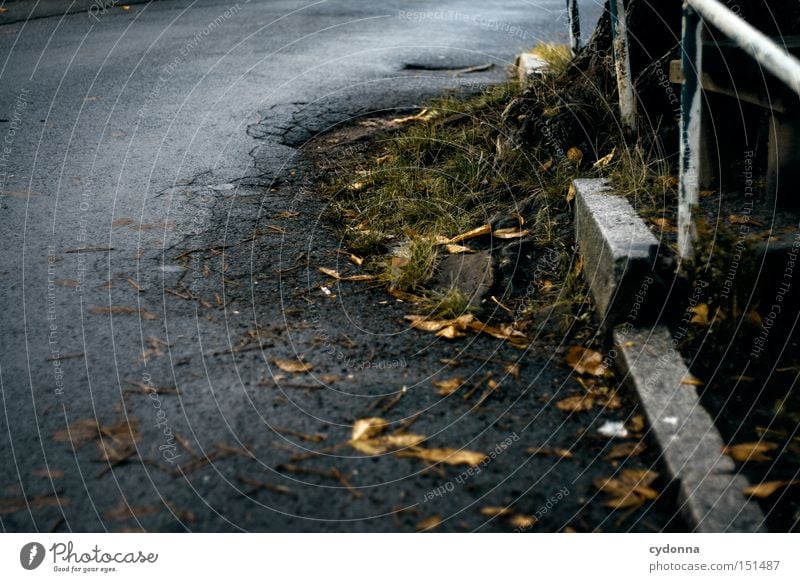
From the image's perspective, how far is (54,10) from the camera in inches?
288

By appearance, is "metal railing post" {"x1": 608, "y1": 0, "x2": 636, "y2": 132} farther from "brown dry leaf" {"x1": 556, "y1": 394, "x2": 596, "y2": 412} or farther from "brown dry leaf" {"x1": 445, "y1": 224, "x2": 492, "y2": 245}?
"brown dry leaf" {"x1": 556, "y1": 394, "x2": 596, "y2": 412}

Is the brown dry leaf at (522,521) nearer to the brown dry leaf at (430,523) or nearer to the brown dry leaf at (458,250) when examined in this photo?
the brown dry leaf at (430,523)

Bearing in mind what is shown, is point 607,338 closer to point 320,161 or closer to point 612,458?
point 612,458

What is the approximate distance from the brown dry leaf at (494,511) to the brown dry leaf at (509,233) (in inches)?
56.3

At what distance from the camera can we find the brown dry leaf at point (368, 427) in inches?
78.4

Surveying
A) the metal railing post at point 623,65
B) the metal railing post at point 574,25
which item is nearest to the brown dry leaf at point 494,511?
the metal railing post at point 623,65

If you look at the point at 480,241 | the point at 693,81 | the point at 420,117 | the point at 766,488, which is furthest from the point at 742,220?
the point at 420,117

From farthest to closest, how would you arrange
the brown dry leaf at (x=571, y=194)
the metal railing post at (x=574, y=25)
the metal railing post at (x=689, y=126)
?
the metal railing post at (x=574, y=25) → the brown dry leaf at (x=571, y=194) → the metal railing post at (x=689, y=126)

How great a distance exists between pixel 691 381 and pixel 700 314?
28 cm

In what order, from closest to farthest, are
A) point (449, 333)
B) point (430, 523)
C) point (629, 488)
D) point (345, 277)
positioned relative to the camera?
point (430, 523) → point (629, 488) → point (449, 333) → point (345, 277)

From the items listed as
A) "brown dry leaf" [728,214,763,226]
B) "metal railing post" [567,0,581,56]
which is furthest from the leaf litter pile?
"brown dry leaf" [728,214,763,226]

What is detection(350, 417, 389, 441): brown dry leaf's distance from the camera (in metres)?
1.99

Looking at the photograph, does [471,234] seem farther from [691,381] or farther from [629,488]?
[629,488]

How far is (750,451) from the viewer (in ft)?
6.16
